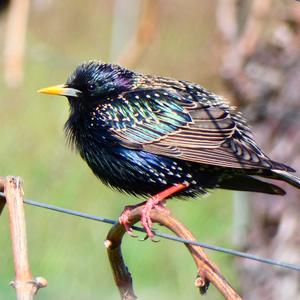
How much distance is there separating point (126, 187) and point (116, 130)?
0.29m

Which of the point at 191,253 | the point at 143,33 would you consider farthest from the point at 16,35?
the point at 191,253

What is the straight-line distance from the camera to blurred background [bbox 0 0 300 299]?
7336mm

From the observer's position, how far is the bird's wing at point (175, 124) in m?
4.82

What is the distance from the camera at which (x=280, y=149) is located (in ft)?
24.1

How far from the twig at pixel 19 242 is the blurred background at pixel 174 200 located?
2.89 m

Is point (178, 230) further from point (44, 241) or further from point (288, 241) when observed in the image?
point (44, 241)

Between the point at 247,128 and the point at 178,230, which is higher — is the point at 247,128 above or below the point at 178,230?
above

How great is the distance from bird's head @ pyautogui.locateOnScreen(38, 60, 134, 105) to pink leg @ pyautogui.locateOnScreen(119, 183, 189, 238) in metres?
0.64

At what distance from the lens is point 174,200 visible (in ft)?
26.3

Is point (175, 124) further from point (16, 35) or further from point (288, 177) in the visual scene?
point (16, 35)

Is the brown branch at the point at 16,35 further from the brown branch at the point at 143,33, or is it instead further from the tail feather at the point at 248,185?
the tail feather at the point at 248,185

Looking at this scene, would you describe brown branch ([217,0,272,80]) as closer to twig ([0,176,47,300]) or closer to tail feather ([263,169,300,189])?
tail feather ([263,169,300,189])

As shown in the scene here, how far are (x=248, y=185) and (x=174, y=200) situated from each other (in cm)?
330

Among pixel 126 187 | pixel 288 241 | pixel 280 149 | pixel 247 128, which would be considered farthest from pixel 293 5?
pixel 126 187
